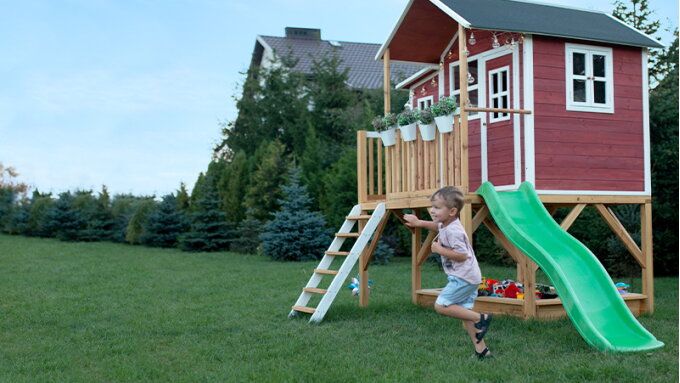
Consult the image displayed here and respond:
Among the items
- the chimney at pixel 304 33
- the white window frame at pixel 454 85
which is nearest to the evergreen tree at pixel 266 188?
the white window frame at pixel 454 85

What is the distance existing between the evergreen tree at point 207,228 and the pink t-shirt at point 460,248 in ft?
45.6

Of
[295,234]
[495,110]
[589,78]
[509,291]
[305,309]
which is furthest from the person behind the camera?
[295,234]

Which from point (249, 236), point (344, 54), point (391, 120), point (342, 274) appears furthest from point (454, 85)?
point (344, 54)

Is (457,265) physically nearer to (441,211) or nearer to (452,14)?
(441,211)

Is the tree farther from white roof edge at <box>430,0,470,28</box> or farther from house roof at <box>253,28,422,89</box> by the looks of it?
house roof at <box>253,28,422,89</box>

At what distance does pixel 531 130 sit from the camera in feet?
26.9

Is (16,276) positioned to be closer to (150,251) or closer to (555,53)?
(150,251)

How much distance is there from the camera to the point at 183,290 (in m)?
11.0

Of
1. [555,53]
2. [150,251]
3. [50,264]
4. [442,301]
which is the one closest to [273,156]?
[150,251]

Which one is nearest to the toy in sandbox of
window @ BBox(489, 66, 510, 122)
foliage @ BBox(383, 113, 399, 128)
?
window @ BBox(489, 66, 510, 122)

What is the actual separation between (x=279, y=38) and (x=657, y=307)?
24989mm

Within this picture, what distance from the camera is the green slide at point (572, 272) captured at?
6371mm

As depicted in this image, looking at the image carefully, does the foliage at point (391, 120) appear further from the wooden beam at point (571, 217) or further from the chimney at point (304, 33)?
the chimney at point (304, 33)

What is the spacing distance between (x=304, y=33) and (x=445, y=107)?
26.8 meters
